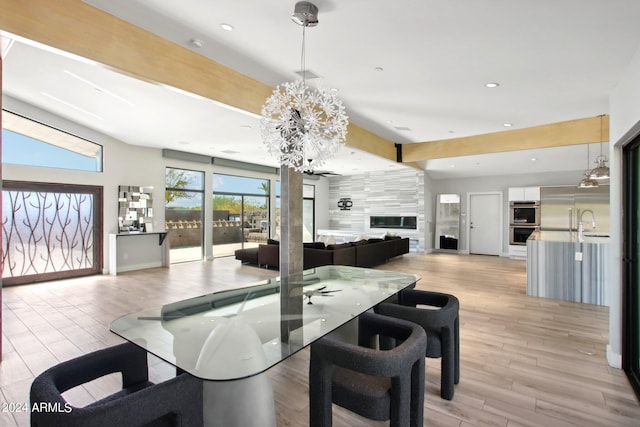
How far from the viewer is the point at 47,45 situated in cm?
245

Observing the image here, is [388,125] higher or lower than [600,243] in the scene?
higher

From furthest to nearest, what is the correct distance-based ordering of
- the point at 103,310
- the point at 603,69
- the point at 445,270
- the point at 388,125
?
the point at 445,270
the point at 388,125
the point at 103,310
the point at 603,69

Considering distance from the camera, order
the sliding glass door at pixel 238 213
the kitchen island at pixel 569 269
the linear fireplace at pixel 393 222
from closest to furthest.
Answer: the kitchen island at pixel 569 269 → the sliding glass door at pixel 238 213 → the linear fireplace at pixel 393 222

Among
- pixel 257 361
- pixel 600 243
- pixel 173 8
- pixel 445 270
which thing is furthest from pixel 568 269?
pixel 173 8

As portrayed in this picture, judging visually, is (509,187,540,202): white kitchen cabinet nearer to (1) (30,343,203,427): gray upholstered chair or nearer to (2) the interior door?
(2) the interior door

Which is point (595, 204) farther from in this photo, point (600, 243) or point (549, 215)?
point (600, 243)

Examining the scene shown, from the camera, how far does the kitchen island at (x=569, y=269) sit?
179 inches

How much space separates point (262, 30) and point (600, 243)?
528cm

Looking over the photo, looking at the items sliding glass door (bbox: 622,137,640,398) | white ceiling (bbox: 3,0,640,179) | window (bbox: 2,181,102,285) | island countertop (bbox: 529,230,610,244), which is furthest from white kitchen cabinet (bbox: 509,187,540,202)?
window (bbox: 2,181,102,285)

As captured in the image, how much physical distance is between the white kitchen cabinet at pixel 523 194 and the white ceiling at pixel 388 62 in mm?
3809

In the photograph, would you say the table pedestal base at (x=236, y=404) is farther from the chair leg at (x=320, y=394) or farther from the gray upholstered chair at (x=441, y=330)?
the gray upholstered chair at (x=441, y=330)

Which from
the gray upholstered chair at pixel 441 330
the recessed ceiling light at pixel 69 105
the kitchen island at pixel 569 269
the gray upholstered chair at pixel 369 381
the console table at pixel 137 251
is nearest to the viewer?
the gray upholstered chair at pixel 369 381

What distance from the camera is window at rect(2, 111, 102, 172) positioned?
5473mm

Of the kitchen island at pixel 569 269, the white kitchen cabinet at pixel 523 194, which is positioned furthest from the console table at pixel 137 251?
the white kitchen cabinet at pixel 523 194
